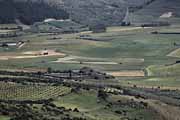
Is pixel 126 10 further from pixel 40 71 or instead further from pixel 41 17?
pixel 40 71

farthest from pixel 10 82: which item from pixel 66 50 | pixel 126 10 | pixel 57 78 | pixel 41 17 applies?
pixel 126 10

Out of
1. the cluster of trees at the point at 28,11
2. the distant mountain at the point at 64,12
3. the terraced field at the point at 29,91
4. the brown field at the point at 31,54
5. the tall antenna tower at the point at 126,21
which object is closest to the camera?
the terraced field at the point at 29,91

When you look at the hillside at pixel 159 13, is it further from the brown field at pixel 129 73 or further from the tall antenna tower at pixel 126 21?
the brown field at pixel 129 73

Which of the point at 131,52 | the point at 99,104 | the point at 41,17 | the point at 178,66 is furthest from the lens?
the point at 41,17

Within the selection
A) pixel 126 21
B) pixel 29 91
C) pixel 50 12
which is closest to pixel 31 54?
pixel 29 91

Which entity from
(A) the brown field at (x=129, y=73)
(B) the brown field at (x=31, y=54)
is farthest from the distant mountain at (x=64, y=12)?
(A) the brown field at (x=129, y=73)

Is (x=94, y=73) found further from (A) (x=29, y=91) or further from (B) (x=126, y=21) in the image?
(B) (x=126, y=21)

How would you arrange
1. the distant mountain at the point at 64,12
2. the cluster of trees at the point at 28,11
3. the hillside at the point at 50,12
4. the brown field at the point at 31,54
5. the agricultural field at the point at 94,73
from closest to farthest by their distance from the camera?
the agricultural field at the point at 94,73, the brown field at the point at 31,54, the cluster of trees at the point at 28,11, the distant mountain at the point at 64,12, the hillside at the point at 50,12

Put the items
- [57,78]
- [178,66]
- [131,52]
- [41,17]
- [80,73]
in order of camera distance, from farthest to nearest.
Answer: [41,17]
[131,52]
[178,66]
[80,73]
[57,78]

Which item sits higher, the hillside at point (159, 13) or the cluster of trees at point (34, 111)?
the hillside at point (159, 13)
